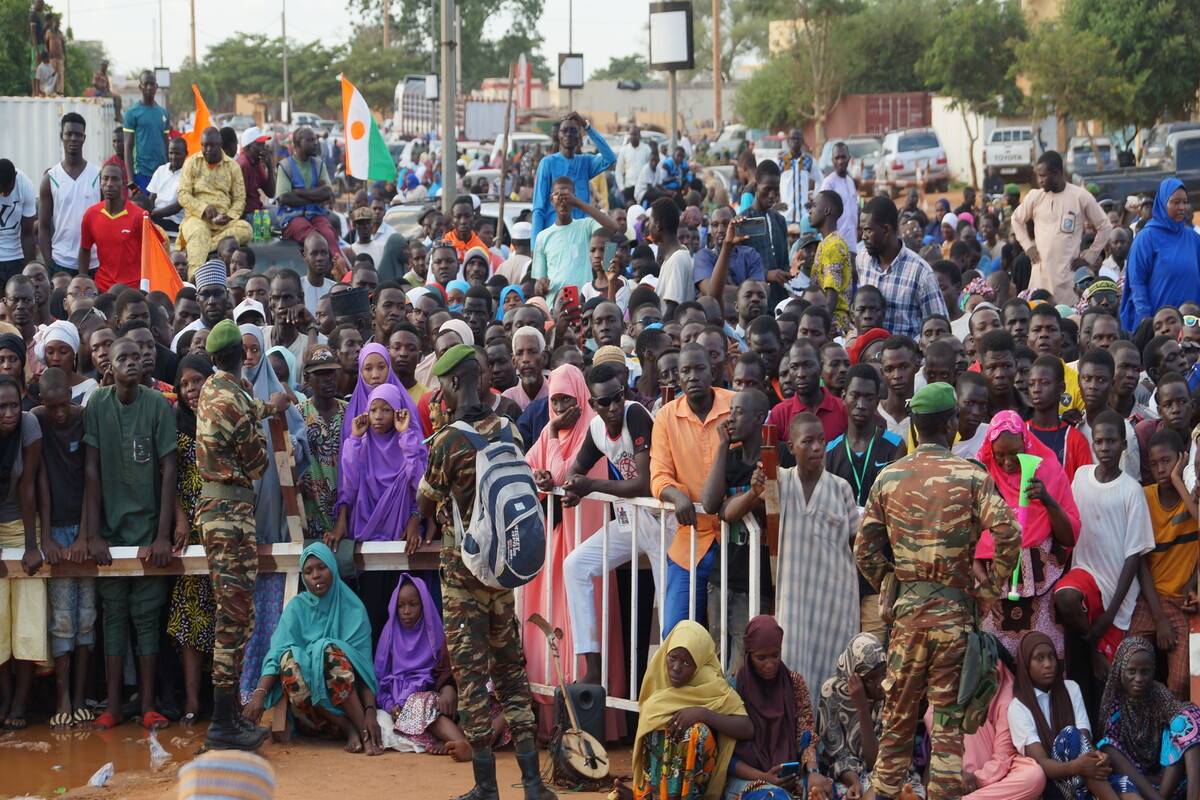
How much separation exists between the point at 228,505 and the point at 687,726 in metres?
2.37

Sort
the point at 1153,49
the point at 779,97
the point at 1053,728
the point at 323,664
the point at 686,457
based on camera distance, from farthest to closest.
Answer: the point at 779,97 → the point at 1153,49 → the point at 323,664 → the point at 686,457 → the point at 1053,728

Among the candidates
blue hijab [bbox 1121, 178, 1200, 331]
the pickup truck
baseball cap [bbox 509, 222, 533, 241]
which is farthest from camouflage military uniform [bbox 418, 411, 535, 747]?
the pickup truck

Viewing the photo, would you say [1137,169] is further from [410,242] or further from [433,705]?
[433,705]

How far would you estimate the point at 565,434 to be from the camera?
7.82 metres

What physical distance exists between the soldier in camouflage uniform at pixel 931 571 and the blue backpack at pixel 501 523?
130cm

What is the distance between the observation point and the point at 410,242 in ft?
49.4

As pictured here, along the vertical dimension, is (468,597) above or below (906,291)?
below

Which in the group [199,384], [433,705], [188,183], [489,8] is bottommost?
[433,705]

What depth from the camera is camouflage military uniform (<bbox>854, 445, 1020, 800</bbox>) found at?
19.5 feet

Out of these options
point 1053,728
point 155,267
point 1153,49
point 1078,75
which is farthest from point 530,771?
point 1153,49

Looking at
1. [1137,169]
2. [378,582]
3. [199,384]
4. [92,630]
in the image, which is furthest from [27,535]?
[1137,169]

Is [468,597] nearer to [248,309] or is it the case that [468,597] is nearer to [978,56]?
[248,309]

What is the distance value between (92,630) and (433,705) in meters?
1.75

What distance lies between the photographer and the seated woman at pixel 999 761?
21.8 feet
